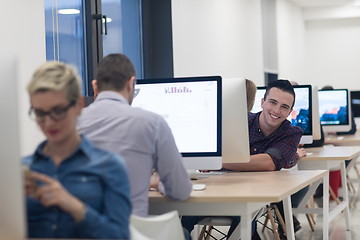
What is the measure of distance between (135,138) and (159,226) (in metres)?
0.31

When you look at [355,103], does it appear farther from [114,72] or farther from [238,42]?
[114,72]

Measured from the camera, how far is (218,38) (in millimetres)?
8164

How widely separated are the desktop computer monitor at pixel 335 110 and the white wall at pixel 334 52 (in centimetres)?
573

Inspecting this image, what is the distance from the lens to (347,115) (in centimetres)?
745

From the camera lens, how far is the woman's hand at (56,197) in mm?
1658

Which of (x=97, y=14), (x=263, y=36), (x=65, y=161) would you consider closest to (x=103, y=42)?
(x=97, y=14)

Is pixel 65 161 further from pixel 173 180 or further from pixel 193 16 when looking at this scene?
Answer: pixel 193 16

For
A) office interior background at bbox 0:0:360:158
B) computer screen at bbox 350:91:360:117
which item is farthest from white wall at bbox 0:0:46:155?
computer screen at bbox 350:91:360:117

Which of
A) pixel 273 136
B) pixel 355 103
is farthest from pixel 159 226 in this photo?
pixel 355 103

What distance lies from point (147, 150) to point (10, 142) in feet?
2.88

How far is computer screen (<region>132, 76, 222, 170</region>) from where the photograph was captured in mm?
3096

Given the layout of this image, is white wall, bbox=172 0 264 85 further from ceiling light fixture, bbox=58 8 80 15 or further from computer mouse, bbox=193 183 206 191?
computer mouse, bbox=193 183 206 191

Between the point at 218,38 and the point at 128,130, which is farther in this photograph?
the point at 218,38

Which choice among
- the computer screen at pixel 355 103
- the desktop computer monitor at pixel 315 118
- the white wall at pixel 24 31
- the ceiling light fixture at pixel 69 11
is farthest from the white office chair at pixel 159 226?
the computer screen at pixel 355 103
